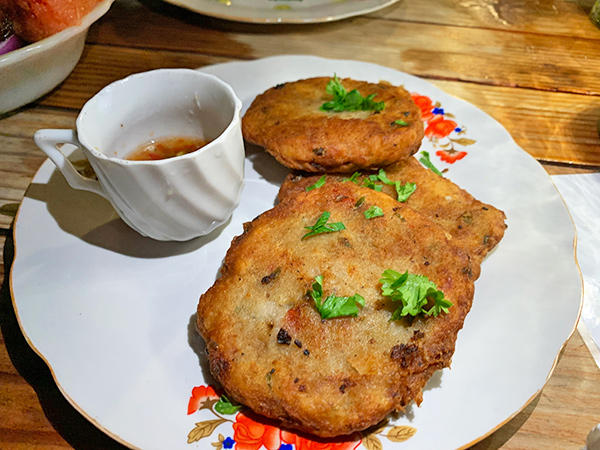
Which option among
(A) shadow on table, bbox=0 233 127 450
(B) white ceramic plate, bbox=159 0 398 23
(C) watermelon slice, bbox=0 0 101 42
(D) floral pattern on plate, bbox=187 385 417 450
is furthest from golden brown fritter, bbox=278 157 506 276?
(B) white ceramic plate, bbox=159 0 398 23

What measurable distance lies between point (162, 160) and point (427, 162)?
121cm

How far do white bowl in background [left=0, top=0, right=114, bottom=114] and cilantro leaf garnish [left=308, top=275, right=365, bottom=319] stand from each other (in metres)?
1.83

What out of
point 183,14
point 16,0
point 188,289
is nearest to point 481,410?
point 188,289

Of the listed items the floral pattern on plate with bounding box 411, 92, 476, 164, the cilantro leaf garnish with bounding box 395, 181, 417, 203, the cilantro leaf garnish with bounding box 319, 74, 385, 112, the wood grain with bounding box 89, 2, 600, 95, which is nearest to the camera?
the cilantro leaf garnish with bounding box 395, 181, 417, 203

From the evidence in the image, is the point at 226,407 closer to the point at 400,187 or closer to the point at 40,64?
the point at 400,187

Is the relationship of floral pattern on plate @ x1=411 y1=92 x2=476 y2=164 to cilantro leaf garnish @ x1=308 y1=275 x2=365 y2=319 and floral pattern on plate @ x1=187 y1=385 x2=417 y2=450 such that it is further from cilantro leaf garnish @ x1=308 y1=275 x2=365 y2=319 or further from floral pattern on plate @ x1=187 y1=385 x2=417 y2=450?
floral pattern on plate @ x1=187 y1=385 x2=417 y2=450

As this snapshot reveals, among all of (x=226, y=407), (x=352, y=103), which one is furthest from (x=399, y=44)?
(x=226, y=407)

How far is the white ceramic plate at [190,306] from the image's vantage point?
1481 millimetres

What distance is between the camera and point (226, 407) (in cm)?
150

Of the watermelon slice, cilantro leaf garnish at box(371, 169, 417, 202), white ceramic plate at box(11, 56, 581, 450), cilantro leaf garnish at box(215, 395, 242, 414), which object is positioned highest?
the watermelon slice

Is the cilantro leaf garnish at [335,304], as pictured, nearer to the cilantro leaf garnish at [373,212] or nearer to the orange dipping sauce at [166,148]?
the cilantro leaf garnish at [373,212]

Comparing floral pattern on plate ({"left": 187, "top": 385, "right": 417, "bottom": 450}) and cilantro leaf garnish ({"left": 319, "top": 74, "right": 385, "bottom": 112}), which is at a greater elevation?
Result: cilantro leaf garnish ({"left": 319, "top": 74, "right": 385, "bottom": 112})

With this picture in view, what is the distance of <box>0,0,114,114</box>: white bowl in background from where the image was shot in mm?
2355

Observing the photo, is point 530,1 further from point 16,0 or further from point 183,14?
point 16,0
